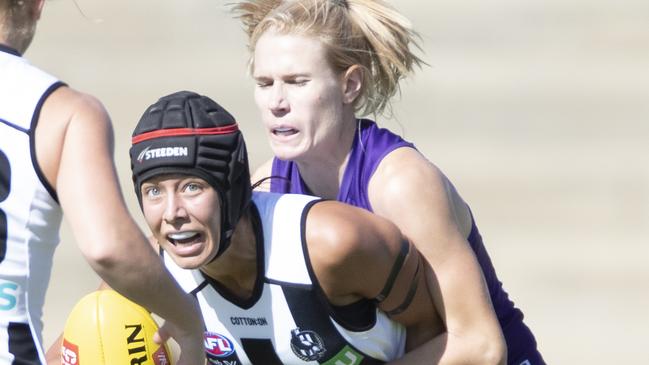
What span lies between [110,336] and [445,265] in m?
0.91

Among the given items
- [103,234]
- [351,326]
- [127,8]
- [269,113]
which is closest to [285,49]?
[269,113]

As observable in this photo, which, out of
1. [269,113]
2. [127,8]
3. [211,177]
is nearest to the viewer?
[211,177]

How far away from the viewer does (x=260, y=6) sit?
3.91 metres

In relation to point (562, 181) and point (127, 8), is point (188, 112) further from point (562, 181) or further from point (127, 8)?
point (127, 8)

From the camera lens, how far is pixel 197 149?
3111 millimetres

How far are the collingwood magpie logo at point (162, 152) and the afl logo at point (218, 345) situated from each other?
0.59m

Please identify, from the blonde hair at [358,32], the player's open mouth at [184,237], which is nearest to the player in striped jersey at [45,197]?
the player's open mouth at [184,237]

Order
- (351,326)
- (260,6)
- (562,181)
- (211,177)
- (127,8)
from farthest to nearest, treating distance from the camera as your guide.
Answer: (127,8), (562,181), (260,6), (351,326), (211,177)

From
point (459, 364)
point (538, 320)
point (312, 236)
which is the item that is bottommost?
point (538, 320)

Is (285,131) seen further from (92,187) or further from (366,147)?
(92,187)

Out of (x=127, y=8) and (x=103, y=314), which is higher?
(x=127, y=8)

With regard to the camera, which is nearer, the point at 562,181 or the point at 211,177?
the point at 211,177

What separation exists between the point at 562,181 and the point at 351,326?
5.63 metres

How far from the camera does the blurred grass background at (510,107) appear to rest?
27.4 ft
